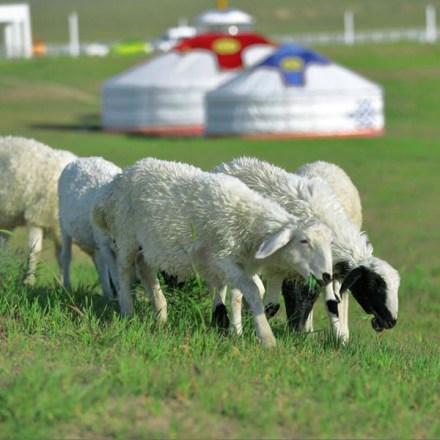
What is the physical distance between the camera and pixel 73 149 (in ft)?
81.5

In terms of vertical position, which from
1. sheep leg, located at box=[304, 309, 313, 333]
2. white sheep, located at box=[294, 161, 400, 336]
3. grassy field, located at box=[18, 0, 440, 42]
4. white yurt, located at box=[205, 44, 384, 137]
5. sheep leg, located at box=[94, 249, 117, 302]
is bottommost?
grassy field, located at box=[18, 0, 440, 42]

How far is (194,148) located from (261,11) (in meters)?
97.7

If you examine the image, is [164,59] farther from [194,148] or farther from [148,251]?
[148,251]

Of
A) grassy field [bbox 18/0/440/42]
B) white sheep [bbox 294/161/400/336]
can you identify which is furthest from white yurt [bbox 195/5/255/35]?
grassy field [bbox 18/0/440/42]

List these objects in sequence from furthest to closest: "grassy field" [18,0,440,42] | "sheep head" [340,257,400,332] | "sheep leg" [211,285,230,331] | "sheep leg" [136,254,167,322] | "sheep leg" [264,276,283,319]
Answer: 1. "grassy field" [18,0,440,42]
2. "sheep leg" [136,254,167,322]
3. "sheep leg" [264,276,283,319]
4. "sheep leg" [211,285,230,331]
5. "sheep head" [340,257,400,332]

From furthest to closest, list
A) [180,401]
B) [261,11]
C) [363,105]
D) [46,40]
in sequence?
1. [261,11]
2. [46,40]
3. [363,105]
4. [180,401]

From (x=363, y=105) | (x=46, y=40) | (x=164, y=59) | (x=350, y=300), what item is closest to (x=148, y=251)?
(x=350, y=300)

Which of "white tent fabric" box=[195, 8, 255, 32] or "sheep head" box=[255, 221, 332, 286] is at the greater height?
"sheep head" box=[255, 221, 332, 286]

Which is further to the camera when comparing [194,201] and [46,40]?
[46,40]

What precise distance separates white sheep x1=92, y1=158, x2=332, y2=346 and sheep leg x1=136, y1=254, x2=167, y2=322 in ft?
0.03

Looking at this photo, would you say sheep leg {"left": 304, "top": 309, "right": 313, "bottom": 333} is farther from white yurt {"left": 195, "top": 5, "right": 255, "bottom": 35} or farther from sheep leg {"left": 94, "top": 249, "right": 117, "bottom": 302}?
white yurt {"left": 195, "top": 5, "right": 255, "bottom": 35}

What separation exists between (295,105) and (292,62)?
1084 mm

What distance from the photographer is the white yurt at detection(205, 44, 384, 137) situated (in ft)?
92.8

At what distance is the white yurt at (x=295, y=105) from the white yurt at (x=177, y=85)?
175cm
